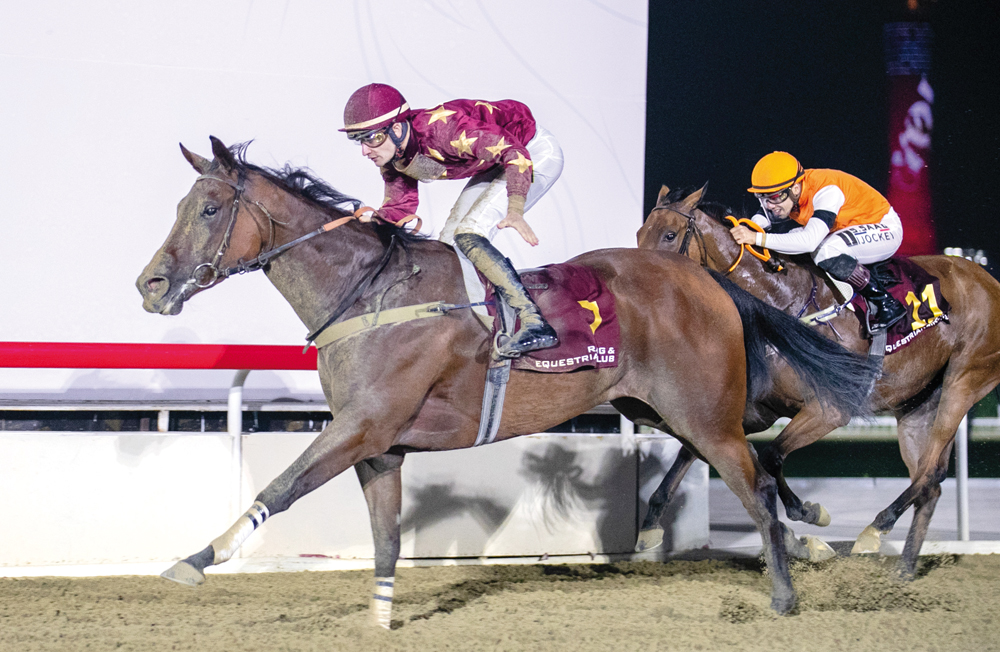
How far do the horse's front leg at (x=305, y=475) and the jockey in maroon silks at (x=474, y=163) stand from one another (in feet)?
1.94

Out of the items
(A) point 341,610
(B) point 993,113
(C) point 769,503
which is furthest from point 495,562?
(B) point 993,113

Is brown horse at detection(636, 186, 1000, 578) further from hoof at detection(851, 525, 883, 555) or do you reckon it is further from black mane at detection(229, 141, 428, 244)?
black mane at detection(229, 141, 428, 244)

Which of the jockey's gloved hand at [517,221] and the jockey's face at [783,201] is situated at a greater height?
the jockey's face at [783,201]

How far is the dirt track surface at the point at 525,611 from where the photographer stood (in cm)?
278

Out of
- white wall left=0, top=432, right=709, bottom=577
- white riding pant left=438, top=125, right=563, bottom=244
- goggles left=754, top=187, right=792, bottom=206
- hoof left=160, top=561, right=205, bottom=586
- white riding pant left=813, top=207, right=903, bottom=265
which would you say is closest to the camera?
hoof left=160, top=561, right=205, bottom=586

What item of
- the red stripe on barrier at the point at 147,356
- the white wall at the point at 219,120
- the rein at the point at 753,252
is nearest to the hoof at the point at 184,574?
the red stripe on barrier at the point at 147,356

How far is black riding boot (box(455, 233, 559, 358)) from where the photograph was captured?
2936 mm

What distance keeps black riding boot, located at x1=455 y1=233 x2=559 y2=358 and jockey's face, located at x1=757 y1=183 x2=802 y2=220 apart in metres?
1.82

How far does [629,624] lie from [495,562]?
4.19 feet

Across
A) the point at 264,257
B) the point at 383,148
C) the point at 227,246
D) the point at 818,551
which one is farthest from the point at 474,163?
the point at 818,551

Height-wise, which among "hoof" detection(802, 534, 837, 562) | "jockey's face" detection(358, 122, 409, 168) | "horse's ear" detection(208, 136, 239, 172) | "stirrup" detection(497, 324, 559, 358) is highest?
"jockey's face" detection(358, 122, 409, 168)

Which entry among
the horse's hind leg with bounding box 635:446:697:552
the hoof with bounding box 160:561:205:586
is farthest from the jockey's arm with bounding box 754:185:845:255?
the hoof with bounding box 160:561:205:586

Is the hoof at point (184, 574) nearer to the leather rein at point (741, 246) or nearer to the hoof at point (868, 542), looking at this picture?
the leather rein at point (741, 246)

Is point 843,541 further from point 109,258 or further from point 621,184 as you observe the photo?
point 109,258
